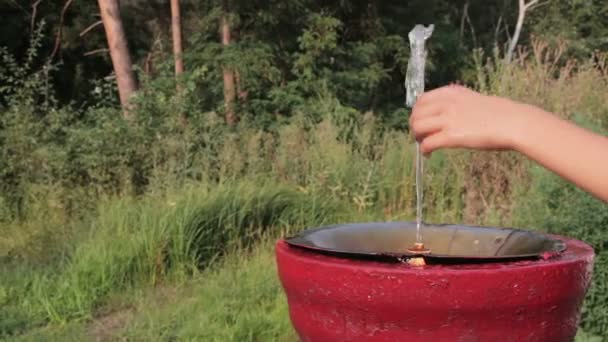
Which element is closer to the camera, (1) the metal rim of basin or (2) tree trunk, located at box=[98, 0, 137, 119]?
(1) the metal rim of basin

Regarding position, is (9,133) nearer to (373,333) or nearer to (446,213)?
(446,213)

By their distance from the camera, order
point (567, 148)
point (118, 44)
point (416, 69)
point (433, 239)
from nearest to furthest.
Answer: point (567, 148) < point (416, 69) < point (433, 239) < point (118, 44)

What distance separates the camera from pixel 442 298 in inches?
49.3

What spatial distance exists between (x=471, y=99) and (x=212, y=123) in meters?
5.60

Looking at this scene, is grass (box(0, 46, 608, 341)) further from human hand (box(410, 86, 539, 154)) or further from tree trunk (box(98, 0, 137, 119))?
tree trunk (box(98, 0, 137, 119))

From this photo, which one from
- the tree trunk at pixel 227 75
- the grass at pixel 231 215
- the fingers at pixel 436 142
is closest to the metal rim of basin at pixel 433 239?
the fingers at pixel 436 142

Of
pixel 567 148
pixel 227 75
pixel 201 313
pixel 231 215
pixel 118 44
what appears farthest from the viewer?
pixel 227 75

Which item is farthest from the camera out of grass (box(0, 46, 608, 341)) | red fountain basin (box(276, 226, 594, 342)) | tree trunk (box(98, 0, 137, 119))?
tree trunk (box(98, 0, 137, 119))

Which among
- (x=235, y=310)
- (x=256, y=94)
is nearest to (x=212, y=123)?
(x=235, y=310)

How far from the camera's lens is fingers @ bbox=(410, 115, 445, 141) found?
4.00 feet

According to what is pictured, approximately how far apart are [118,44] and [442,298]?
9.33 m

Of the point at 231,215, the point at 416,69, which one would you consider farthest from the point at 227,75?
the point at 416,69

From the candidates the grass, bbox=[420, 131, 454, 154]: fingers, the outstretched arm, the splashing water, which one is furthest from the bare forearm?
the grass

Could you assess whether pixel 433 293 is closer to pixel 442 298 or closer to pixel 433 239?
pixel 442 298
